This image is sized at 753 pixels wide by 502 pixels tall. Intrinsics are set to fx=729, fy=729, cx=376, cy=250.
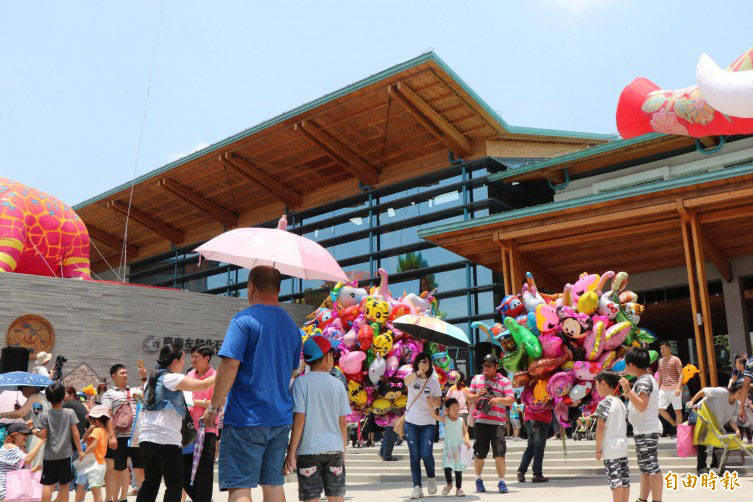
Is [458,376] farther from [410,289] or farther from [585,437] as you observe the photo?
[410,289]

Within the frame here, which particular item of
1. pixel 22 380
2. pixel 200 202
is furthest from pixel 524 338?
pixel 200 202

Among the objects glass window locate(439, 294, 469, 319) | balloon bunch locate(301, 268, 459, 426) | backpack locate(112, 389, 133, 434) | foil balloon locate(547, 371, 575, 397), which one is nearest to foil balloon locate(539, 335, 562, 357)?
foil balloon locate(547, 371, 575, 397)

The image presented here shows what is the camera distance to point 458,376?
36.1 ft

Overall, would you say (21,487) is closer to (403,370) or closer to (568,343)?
(403,370)

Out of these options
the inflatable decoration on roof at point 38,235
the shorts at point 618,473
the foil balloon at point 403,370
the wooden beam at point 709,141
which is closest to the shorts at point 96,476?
the foil balloon at point 403,370

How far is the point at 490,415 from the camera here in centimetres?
944

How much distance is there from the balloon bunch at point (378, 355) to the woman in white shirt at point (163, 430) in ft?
16.9

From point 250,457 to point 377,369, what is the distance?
6.96 meters

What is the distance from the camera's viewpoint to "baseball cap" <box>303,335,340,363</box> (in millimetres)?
5176

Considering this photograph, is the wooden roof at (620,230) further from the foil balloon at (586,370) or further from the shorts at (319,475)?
the shorts at (319,475)

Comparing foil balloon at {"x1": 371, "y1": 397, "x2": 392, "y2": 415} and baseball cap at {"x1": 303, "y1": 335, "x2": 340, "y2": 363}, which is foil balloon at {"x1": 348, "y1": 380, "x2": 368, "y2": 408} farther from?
baseball cap at {"x1": 303, "y1": 335, "x2": 340, "y2": 363}

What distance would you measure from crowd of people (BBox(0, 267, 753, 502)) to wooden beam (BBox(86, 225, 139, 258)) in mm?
26276

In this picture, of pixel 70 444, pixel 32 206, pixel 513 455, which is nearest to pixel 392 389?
pixel 513 455

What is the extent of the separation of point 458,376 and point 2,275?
12662 mm
